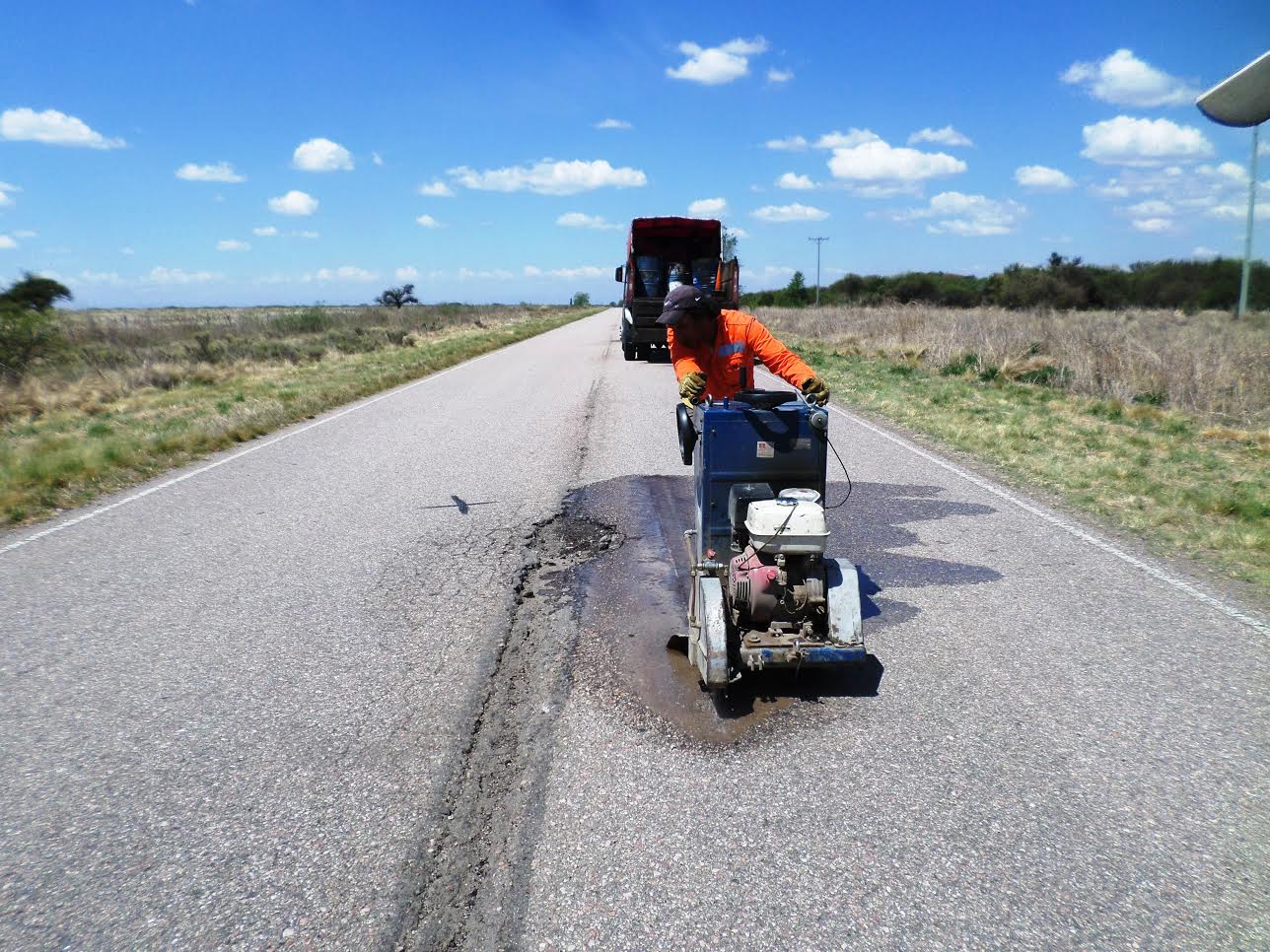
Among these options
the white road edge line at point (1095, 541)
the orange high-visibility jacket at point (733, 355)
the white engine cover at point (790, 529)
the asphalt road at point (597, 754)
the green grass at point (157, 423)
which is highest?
the orange high-visibility jacket at point (733, 355)

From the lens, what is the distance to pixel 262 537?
6566mm

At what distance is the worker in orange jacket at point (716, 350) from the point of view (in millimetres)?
4414

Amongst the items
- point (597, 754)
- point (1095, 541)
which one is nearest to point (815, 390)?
point (597, 754)

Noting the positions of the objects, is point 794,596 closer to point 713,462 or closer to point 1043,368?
point 713,462

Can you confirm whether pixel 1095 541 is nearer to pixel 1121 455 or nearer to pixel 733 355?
pixel 733 355

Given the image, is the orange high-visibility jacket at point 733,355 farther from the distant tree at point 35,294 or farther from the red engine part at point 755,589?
the distant tree at point 35,294

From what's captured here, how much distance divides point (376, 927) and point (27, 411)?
1875cm

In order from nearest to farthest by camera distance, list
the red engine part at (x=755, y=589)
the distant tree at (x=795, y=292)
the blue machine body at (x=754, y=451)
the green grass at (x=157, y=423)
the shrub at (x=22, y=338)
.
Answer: the red engine part at (x=755, y=589) < the blue machine body at (x=754, y=451) < the green grass at (x=157, y=423) < the shrub at (x=22, y=338) < the distant tree at (x=795, y=292)

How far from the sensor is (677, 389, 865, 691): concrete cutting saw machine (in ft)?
12.1

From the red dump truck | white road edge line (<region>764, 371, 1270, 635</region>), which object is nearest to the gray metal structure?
white road edge line (<region>764, 371, 1270, 635</region>)

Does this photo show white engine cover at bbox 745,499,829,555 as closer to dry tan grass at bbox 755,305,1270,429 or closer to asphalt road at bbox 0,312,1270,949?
asphalt road at bbox 0,312,1270,949

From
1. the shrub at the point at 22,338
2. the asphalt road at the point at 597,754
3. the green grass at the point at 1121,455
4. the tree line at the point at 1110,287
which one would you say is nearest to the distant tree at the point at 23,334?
the shrub at the point at 22,338

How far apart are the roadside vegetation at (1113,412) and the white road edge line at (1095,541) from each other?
1.42 feet

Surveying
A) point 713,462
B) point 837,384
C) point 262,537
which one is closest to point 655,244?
point 837,384
